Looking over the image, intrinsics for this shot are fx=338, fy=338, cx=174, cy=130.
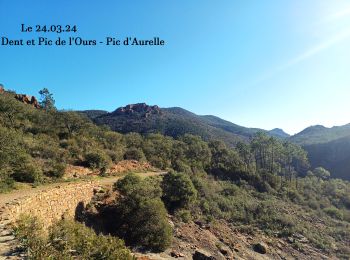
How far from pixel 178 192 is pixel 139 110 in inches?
5497

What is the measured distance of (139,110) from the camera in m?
164

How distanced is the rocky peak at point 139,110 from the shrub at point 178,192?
12506 cm

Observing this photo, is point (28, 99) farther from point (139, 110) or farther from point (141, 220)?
point (141, 220)

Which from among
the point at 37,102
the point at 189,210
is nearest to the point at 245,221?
the point at 189,210

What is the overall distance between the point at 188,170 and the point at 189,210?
15.8m

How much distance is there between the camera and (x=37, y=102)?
89.6m

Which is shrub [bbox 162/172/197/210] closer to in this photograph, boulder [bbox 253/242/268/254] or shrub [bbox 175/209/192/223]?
shrub [bbox 175/209/192/223]

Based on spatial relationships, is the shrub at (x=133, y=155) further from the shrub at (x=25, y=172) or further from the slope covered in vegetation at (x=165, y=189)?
the shrub at (x=25, y=172)

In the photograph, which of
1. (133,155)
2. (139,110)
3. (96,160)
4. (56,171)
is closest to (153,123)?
(139,110)

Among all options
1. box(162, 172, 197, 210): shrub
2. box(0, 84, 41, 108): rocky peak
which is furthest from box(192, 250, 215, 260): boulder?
box(0, 84, 41, 108): rocky peak

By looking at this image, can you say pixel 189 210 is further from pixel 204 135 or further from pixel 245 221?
pixel 204 135

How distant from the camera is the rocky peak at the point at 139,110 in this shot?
6161 inches

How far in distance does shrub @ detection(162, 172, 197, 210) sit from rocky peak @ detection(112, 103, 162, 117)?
4924 inches

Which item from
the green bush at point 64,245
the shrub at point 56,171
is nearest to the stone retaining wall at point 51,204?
the green bush at point 64,245
